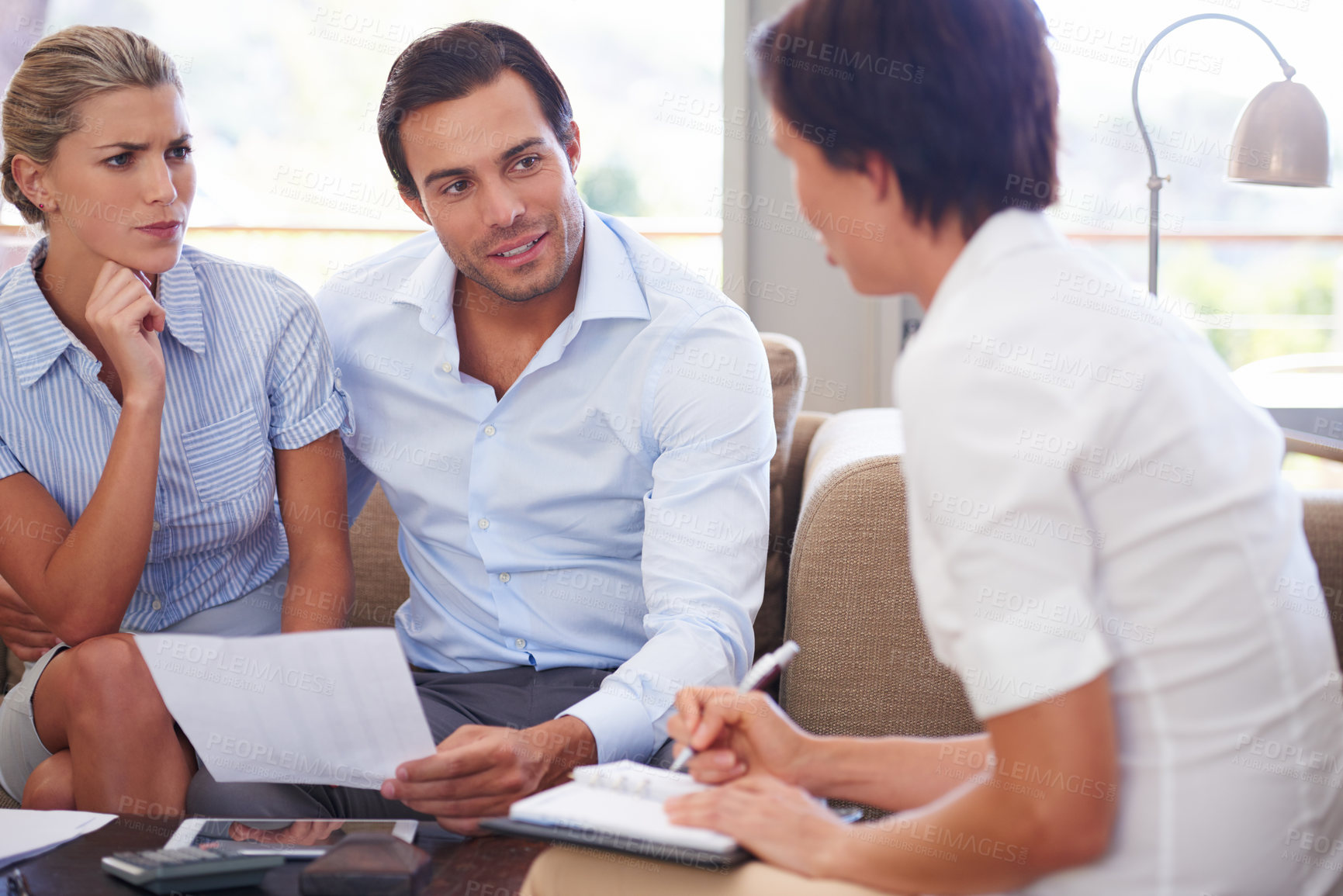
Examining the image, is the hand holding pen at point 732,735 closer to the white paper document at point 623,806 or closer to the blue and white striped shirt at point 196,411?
the white paper document at point 623,806

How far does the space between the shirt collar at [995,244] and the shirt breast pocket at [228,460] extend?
1.01 metres

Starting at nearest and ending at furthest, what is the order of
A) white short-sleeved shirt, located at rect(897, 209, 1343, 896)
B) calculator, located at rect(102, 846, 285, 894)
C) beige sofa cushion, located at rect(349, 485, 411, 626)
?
white short-sleeved shirt, located at rect(897, 209, 1343, 896) → calculator, located at rect(102, 846, 285, 894) → beige sofa cushion, located at rect(349, 485, 411, 626)

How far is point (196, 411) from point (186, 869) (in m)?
0.73

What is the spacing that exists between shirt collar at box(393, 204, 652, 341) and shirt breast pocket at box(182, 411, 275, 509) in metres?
0.27

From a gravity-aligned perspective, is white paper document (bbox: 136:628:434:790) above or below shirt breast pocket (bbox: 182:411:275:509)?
below

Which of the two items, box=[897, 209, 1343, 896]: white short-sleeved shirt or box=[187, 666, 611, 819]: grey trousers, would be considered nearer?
box=[897, 209, 1343, 896]: white short-sleeved shirt

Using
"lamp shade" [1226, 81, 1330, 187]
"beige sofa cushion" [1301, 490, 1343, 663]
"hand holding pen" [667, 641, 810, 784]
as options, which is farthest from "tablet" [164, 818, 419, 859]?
"lamp shade" [1226, 81, 1330, 187]

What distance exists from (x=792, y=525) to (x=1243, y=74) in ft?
5.23

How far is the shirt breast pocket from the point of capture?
1.46 m

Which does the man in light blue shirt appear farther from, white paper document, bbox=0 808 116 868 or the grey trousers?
Answer: white paper document, bbox=0 808 116 868

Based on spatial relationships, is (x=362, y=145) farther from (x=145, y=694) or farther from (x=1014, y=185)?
(x=1014, y=185)

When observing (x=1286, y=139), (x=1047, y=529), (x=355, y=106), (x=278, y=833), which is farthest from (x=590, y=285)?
(x=355, y=106)

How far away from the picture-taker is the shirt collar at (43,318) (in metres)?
1.40

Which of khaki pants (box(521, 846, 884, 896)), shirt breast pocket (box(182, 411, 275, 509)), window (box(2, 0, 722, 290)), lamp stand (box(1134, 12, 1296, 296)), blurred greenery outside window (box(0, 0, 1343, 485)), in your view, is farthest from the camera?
window (box(2, 0, 722, 290))
